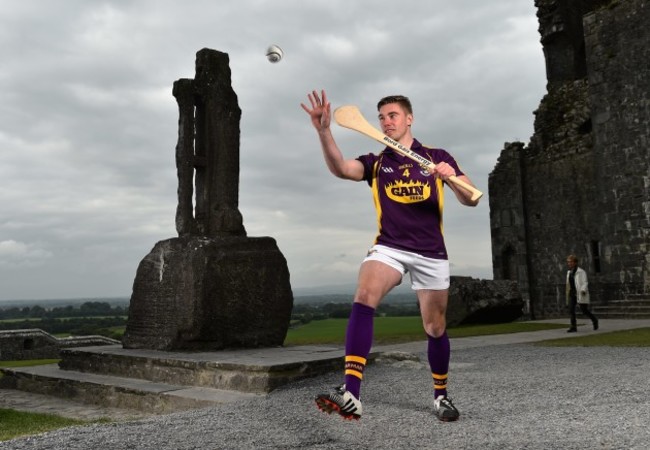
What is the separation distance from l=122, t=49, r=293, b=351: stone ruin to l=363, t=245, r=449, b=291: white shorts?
3577 millimetres

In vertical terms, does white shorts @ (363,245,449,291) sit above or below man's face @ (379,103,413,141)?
below

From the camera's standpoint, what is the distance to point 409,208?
3561 mm

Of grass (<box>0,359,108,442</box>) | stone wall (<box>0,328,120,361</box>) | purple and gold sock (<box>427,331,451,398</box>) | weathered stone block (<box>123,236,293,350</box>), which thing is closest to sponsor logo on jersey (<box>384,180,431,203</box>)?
purple and gold sock (<box>427,331,451,398</box>)

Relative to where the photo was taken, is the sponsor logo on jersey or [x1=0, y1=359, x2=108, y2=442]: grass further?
[x1=0, y1=359, x2=108, y2=442]: grass

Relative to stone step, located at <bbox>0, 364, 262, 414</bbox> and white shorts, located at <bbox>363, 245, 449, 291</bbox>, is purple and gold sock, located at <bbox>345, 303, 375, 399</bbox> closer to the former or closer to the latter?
white shorts, located at <bbox>363, 245, 449, 291</bbox>

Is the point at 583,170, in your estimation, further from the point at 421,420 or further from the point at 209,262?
the point at 421,420

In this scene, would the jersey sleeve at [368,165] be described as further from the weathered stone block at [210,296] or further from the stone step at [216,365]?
the weathered stone block at [210,296]

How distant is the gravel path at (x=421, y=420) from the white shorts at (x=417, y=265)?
799mm

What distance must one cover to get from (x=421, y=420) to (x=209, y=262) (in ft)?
12.2

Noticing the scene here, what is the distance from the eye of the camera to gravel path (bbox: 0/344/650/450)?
3113mm

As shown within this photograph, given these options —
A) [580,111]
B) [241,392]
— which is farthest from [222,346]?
[580,111]

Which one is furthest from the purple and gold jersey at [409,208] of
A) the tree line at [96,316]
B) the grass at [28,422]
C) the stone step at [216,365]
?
the tree line at [96,316]

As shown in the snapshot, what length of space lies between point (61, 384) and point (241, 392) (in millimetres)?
2697

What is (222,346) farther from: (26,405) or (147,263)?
(26,405)
